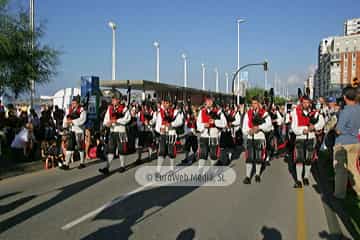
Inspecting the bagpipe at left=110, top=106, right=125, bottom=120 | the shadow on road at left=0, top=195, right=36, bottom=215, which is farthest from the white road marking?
the bagpipe at left=110, top=106, right=125, bottom=120

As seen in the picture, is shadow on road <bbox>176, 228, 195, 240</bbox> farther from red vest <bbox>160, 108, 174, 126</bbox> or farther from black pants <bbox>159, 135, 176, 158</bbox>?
red vest <bbox>160, 108, 174, 126</bbox>

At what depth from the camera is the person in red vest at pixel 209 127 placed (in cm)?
1134

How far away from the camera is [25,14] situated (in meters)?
18.1

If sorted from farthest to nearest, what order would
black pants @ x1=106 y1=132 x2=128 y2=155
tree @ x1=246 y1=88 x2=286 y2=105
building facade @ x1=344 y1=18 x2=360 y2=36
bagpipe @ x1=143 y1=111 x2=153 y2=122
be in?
1. building facade @ x1=344 y1=18 x2=360 y2=36
2. bagpipe @ x1=143 y1=111 x2=153 y2=122
3. tree @ x1=246 y1=88 x2=286 y2=105
4. black pants @ x1=106 y1=132 x2=128 y2=155

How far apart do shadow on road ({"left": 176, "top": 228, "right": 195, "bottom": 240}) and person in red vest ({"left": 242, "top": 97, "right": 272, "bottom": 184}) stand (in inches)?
161

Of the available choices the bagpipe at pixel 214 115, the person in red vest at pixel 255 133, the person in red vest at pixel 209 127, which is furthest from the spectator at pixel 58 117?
the person in red vest at pixel 255 133

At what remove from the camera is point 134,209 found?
732 centimetres

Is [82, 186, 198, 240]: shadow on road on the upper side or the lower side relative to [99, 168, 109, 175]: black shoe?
lower

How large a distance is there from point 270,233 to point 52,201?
13.6 ft

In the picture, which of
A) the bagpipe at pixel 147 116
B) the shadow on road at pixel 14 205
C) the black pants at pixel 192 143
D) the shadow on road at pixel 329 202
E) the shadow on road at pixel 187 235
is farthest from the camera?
the bagpipe at pixel 147 116

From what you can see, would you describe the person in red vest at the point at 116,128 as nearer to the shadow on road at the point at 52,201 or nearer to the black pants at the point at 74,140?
the shadow on road at the point at 52,201

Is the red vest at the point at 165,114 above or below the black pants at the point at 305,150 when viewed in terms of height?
above

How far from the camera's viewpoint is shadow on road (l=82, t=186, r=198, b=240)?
5.97 m

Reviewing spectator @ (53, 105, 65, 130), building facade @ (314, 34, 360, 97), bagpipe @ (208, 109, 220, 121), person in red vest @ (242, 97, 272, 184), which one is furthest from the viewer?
building facade @ (314, 34, 360, 97)
